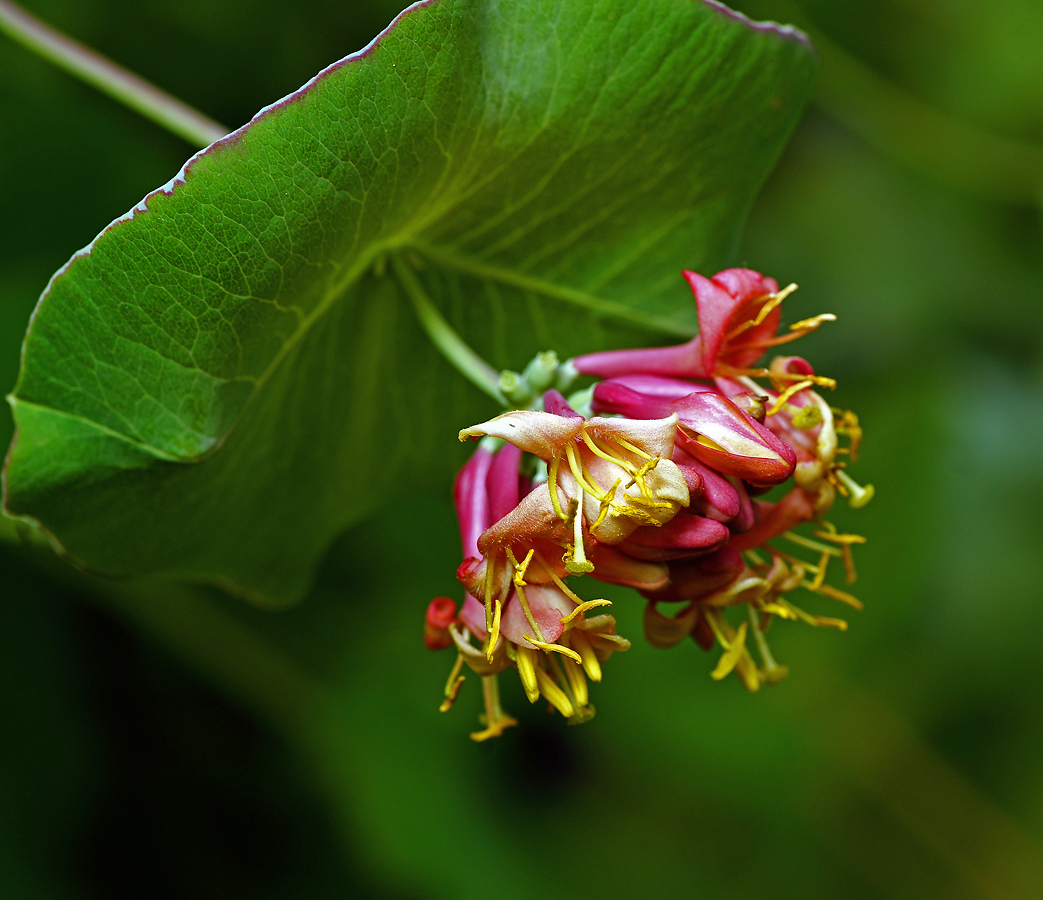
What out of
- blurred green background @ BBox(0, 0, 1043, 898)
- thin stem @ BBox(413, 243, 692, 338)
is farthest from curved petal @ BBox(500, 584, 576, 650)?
blurred green background @ BBox(0, 0, 1043, 898)

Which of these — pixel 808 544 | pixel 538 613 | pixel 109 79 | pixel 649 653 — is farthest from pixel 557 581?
pixel 649 653

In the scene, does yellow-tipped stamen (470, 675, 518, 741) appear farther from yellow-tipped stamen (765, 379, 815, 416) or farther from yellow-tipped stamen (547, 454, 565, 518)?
yellow-tipped stamen (765, 379, 815, 416)

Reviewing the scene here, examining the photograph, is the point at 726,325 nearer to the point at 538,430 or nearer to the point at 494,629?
the point at 538,430

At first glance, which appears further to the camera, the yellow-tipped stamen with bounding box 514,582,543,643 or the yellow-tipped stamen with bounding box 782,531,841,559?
the yellow-tipped stamen with bounding box 782,531,841,559

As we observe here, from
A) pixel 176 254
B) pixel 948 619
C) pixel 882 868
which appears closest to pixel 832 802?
pixel 882 868

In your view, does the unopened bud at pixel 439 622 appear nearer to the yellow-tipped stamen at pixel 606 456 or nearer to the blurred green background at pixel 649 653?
the yellow-tipped stamen at pixel 606 456

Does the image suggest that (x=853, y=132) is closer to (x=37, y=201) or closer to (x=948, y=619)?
(x=948, y=619)
